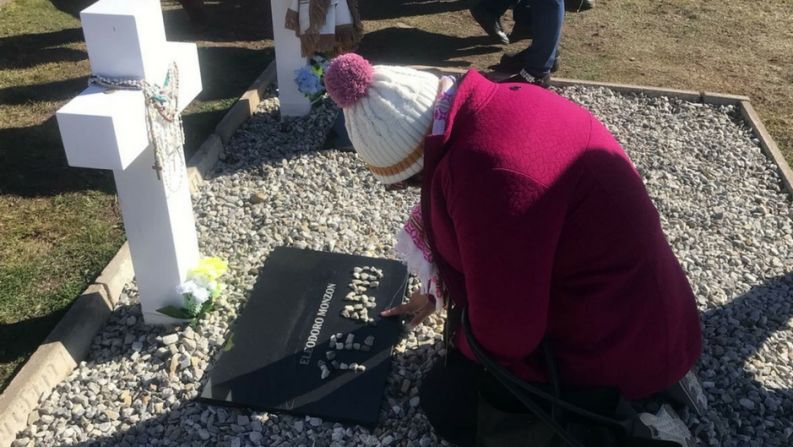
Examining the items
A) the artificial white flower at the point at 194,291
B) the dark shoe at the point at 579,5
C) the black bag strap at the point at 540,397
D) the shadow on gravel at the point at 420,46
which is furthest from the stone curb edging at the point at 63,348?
the dark shoe at the point at 579,5

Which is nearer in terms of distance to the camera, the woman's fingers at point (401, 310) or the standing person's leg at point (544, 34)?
the woman's fingers at point (401, 310)

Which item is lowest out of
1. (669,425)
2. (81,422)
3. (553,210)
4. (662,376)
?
(81,422)

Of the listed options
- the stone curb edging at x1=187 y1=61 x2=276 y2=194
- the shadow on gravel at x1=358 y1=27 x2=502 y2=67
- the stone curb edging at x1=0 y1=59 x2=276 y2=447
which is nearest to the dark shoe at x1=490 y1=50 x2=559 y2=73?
the shadow on gravel at x1=358 y1=27 x2=502 y2=67

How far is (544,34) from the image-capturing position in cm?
480

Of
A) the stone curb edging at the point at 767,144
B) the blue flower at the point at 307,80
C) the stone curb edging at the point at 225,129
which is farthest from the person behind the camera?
the blue flower at the point at 307,80

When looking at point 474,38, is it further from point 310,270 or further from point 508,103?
point 508,103

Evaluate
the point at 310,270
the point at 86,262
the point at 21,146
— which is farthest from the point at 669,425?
the point at 21,146

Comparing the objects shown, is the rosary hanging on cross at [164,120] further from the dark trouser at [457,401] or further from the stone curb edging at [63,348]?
the dark trouser at [457,401]

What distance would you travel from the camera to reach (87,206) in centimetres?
355

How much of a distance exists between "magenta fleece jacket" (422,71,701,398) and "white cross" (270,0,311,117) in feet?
8.79

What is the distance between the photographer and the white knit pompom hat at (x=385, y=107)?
5.73 ft

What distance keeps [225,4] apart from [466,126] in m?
5.41

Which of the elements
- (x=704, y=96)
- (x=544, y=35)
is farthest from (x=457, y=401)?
(x=704, y=96)

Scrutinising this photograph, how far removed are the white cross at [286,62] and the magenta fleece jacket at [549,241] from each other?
2679 millimetres
